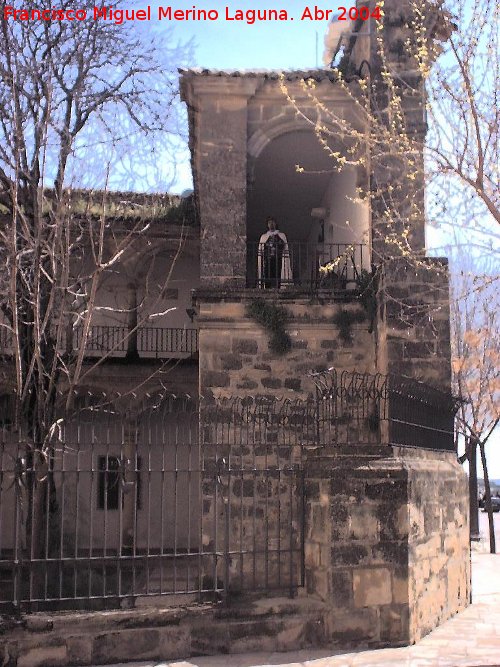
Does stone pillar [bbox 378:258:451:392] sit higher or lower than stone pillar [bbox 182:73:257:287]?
lower

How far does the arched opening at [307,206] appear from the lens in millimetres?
13219

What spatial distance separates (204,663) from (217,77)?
870 cm

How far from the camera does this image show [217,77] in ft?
40.2

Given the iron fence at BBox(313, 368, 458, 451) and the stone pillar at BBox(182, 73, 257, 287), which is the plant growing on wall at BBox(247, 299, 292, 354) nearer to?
the stone pillar at BBox(182, 73, 257, 287)

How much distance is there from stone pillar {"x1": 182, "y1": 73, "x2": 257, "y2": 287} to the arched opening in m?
0.46

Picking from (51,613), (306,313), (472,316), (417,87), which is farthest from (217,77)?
(472,316)

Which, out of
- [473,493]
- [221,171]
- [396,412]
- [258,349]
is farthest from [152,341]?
[396,412]

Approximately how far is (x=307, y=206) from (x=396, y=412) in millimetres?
10539

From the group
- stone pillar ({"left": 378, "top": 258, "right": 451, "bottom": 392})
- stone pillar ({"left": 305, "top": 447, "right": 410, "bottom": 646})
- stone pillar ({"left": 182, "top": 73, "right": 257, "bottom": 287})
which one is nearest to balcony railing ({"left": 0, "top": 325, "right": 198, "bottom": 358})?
stone pillar ({"left": 182, "top": 73, "right": 257, "bottom": 287})

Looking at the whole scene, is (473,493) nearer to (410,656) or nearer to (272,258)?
(272,258)

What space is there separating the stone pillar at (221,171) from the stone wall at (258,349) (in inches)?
20.3

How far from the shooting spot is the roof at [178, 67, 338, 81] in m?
12.2

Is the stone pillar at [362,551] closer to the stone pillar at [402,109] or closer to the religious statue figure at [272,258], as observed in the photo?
the stone pillar at [402,109]

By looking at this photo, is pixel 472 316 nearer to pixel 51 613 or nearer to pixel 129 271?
Answer: pixel 129 271
